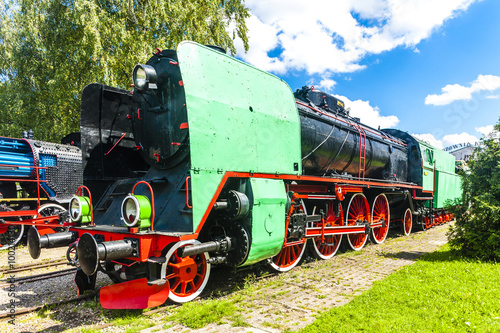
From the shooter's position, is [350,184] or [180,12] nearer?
[350,184]

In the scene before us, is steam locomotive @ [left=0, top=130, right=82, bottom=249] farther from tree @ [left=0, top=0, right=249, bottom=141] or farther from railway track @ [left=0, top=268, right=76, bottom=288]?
tree @ [left=0, top=0, right=249, bottom=141]

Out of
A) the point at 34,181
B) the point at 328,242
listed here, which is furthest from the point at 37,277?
the point at 328,242

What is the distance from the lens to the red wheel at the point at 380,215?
29.1 ft

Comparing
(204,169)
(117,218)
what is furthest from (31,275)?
(204,169)

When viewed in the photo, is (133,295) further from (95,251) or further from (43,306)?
(43,306)

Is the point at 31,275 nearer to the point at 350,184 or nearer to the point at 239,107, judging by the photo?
the point at 239,107

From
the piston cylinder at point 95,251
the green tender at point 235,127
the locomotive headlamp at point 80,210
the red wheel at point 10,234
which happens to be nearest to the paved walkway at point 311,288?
the green tender at point 235,127

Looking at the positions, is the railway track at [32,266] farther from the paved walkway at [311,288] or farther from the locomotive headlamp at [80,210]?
the paved walkway at [311,288]

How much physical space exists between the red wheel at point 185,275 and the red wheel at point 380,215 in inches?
225

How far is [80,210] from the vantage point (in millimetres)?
4574

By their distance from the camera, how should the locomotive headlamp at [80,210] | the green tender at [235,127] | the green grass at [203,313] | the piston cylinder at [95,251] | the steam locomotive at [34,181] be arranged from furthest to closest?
the steam locomotive at [34,181] → the locomotive headlamp at [80,210] → the green tender at [235,127] → the green grass at [203,313] → the piston cylinder at [95,251]

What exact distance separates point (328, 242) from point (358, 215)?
53.5 inches

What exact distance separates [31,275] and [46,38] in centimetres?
1054

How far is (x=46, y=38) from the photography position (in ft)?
42.5
